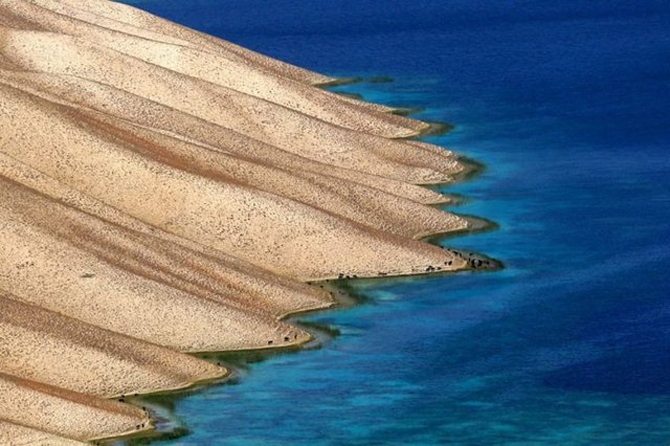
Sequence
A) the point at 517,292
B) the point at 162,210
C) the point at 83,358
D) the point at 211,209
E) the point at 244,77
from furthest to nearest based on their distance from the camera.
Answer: the point at 244,77, the point at 211,209, the point at 162,210, the point at 517,292, the point at 83,358

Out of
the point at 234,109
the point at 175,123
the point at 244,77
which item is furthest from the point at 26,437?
the point at 244,77

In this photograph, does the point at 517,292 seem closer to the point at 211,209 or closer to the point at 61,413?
the point at 211,209

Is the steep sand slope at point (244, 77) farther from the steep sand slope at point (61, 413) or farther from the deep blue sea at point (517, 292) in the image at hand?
the steep sand slope at point (61, 413)

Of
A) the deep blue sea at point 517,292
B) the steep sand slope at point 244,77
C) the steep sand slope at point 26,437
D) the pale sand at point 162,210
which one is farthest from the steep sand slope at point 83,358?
the steep sand slope at point 244,77

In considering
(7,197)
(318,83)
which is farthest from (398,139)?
(7,197)

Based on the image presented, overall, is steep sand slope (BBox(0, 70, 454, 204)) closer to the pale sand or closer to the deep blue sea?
Answer: the pale sand
